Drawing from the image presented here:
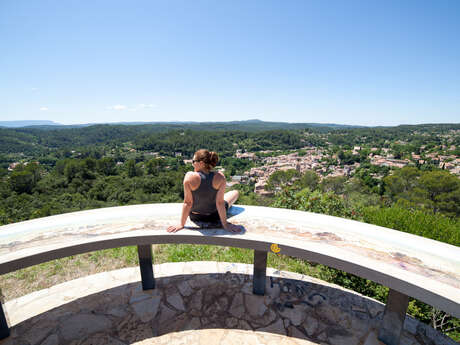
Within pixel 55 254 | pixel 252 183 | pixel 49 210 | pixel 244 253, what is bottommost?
pixel 252 183

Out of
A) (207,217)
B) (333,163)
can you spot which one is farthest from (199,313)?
(333,163)

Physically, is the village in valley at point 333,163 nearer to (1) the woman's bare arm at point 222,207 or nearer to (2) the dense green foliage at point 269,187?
(2) the dense green foliage at point 269,187

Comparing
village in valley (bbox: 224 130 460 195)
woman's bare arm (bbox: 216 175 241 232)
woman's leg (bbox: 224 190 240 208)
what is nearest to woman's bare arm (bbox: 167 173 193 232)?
woman's bare arm (bbox: 216 175 241 232)

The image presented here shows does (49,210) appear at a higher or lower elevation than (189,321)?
A: lower

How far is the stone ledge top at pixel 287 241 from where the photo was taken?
168 cm

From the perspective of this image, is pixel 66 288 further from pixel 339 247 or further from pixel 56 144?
pixel 56 144

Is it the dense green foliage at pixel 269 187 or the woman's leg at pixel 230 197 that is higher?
the woman's leg at pixel 230 197

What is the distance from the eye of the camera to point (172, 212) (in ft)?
9.55

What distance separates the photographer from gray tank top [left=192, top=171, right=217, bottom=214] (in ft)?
7.59

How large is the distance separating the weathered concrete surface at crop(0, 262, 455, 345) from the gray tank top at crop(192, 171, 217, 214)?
3.96 ft

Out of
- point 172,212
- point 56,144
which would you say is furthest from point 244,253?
point 56,144

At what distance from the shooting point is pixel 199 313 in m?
2.59

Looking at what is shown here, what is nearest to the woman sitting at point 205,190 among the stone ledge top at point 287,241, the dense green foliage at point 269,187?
the stone ledge top at point 287,241

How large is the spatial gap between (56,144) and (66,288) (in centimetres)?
8325
